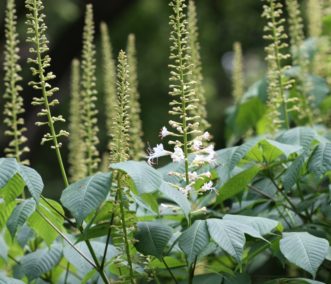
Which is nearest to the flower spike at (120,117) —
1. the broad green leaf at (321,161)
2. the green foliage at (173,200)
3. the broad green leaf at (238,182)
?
the green foliage at (173,200)

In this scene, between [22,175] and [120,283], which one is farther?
[120,283]

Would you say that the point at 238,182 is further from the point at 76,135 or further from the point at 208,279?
the point at 76,135

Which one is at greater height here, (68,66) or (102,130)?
(68,66)

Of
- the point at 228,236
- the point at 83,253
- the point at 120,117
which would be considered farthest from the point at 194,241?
the point at 83,253

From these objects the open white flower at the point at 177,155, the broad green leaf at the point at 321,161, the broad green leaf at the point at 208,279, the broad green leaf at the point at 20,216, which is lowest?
the broad green leaf at the point at 208,279

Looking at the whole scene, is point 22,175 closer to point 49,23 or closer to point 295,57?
point 295,57

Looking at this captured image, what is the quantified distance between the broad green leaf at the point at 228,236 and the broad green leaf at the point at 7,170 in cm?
91

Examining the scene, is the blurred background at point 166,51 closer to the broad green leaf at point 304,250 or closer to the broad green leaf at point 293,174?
the broad green leaf at point 293,174

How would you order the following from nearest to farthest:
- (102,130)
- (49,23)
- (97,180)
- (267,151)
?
(97,180) < (267,151) < (49,23) < (102,130)

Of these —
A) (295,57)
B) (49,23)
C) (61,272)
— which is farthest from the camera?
(49,23)

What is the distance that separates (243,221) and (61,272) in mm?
1638

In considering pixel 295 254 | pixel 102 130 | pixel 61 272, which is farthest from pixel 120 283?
pixel 102 130

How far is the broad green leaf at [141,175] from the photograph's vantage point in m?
2.87

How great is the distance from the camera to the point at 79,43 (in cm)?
998
